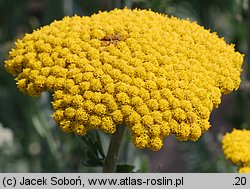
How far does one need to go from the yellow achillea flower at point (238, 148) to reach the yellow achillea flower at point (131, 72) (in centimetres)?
32

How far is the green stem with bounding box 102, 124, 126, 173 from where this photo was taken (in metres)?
2.30

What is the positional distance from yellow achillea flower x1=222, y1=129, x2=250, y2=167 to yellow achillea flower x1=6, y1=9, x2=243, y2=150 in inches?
12.7

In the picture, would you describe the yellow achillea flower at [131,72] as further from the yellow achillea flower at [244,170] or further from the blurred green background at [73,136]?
the blurred green background at [73,136]

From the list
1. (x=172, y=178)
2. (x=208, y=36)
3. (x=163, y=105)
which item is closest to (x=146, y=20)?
(x=208, y=36)

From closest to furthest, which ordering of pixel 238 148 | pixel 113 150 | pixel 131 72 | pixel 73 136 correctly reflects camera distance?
pixel 131 72 < pixel 113 150 < pixel 238 148 < pixel 73 136

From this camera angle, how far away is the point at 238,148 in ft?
8.07

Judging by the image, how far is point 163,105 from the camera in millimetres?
2092

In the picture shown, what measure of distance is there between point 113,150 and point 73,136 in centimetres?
134

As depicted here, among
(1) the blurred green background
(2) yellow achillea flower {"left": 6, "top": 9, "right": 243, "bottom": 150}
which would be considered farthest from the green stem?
(1) the blurred green background

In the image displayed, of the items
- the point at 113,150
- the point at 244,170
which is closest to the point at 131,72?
the point at 113,150

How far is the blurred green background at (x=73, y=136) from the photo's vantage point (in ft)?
11.2

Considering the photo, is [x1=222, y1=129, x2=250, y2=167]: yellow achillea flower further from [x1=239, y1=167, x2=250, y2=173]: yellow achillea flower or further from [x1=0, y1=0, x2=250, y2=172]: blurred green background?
[x1=0, y1=0, x2=250, y2=172]: blurred green background

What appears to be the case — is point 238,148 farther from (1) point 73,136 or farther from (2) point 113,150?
(1) point 73,136

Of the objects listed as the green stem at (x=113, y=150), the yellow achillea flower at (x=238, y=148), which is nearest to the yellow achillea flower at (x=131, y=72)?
the green stem at (x=113, y=150)
